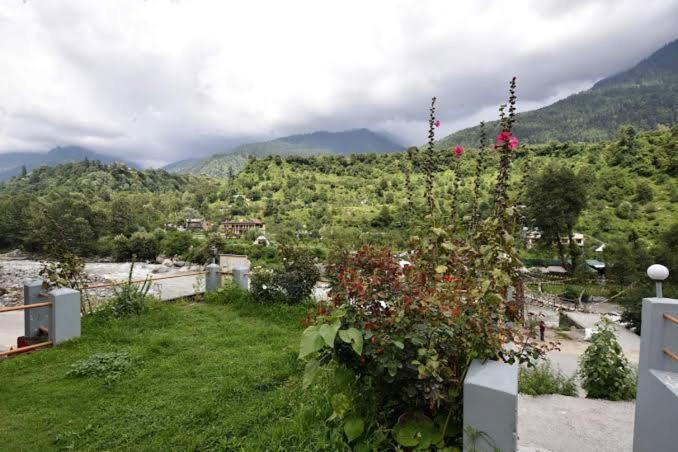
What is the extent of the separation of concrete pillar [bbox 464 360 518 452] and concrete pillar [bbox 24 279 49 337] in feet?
21.1

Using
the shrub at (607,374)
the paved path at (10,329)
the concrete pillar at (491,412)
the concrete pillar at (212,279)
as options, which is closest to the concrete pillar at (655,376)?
the concrete pillar at (491,412)

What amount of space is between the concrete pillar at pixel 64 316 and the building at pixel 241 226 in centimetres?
4823

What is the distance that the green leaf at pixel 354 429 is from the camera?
6.87 feet

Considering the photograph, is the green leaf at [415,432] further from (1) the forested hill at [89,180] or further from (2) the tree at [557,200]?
(1) the forested hill at [89,180]

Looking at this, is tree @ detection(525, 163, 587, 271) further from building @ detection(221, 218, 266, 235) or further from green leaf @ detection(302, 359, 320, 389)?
building @ detection(221, 218, 266, 235)

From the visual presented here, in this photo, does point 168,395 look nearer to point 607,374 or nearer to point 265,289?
point 265,289

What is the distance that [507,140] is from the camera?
2.50 m

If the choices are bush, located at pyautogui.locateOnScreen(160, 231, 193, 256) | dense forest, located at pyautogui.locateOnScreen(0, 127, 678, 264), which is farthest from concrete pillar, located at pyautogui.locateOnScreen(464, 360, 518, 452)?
bush, located at pyautogui.locateOnScreen(160, 231, 193, 256)

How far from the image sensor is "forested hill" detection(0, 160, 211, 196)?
7606cm

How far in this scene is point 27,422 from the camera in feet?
10.6

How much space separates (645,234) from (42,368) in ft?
153

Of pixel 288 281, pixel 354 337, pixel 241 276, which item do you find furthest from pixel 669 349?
pixel 241 276

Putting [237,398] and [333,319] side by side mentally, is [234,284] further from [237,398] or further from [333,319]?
[333,319]

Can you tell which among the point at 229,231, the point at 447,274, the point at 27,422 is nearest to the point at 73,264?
the point at 27,422
